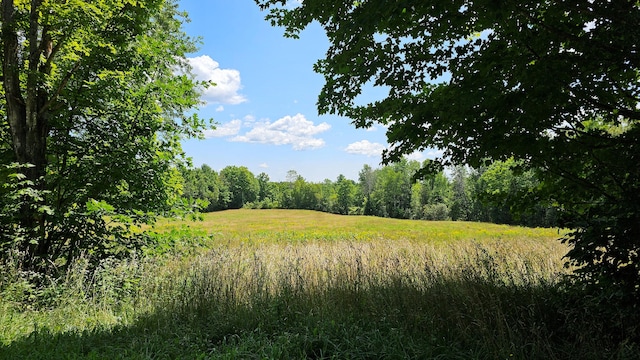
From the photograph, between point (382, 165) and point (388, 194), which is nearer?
point (382, 165)

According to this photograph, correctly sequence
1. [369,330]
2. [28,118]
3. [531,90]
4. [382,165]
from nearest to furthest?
1. [531,90]
2. [369,330]
3. [382,165]
4. [28,118]

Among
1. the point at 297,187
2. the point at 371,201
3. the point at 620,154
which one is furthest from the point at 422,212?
the point at 620,154

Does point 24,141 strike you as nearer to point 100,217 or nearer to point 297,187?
point 100,217

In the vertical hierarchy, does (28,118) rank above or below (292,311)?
above

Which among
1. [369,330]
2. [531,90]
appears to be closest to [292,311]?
[369,330]

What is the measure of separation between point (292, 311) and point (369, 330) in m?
1.13

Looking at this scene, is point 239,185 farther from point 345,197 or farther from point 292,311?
point 292,311

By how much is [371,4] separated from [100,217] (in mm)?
5894

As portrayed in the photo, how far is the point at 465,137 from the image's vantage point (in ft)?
12.2

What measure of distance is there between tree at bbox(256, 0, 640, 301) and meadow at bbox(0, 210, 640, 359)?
3.03 feet

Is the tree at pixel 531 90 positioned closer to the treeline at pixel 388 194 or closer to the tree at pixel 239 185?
the treeline at pixel 388 194

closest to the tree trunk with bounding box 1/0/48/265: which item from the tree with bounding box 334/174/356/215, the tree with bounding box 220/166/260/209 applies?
the tree with bounding box 334/174/356/215

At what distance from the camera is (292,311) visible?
4480mm

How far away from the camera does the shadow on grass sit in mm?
3285
